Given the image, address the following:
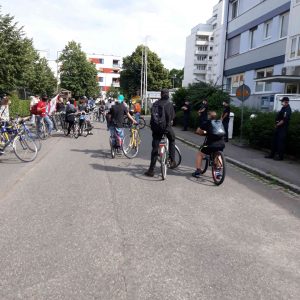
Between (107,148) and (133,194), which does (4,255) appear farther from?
(107,148)

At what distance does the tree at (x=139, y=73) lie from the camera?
72.5 meters

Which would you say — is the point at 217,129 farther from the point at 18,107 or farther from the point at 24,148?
the point at 18,107

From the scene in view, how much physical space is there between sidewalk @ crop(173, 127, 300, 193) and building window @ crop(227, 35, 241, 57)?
20702 millimetres

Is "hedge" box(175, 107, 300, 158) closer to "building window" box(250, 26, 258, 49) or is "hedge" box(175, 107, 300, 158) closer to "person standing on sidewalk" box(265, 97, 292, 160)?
"person standing on sidewalk" box(265, 97, 292, 160)

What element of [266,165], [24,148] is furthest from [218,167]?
[24,148]

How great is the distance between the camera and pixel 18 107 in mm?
29641

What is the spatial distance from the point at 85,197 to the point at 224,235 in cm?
267

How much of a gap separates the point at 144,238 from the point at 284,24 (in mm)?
23865

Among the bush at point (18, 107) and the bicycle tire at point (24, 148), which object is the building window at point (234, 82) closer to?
the bush at point (18, 107)

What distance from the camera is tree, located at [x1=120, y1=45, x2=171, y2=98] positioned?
72.5 meters

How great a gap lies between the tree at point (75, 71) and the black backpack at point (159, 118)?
174ft

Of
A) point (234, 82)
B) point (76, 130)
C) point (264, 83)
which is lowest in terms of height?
point (76, 130)

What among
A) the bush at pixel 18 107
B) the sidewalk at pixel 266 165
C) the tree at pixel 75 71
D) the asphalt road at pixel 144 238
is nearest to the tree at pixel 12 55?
the bush at pixel 18 107

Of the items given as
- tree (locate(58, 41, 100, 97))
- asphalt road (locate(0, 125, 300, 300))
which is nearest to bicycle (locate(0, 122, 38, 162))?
asphalt road (locate(0, 125, 300, 300))
